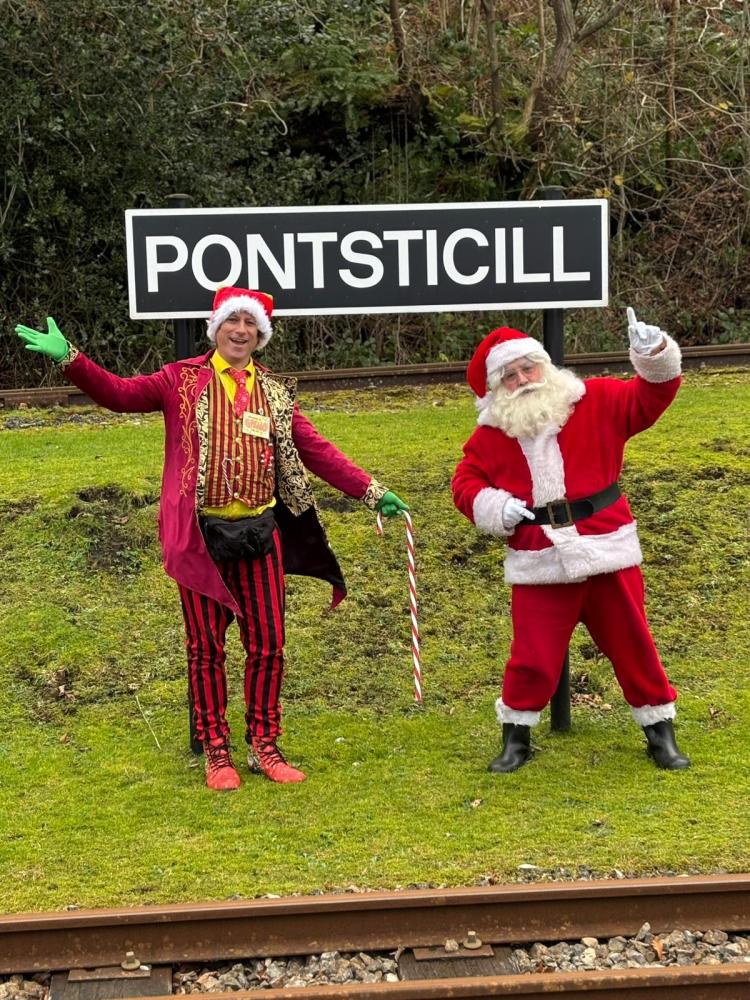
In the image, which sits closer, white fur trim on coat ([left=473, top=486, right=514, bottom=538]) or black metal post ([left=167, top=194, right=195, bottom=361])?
white fur trim on coat ([left=473, top=486, right=514, bottom=538])

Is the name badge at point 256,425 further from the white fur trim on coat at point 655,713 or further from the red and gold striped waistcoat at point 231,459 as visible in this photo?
the white fur trim on coat at point 655,713

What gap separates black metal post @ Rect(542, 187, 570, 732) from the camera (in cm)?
535

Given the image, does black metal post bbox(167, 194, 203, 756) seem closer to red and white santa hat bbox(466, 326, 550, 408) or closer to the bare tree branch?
red and white santa hat bbox(466, 326, 550, 408)

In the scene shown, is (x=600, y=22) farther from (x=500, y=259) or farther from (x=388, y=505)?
(x=388, y=505)

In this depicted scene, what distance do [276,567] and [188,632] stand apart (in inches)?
18.1

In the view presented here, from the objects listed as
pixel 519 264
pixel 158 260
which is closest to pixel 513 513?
pixel 519 264

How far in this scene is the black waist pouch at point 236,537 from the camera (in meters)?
4.75

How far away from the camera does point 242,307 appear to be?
480cm

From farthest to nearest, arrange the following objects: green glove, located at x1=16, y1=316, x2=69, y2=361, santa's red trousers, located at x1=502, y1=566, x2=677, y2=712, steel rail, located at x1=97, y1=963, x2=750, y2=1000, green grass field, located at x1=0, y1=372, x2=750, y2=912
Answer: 1. santa's red trousers, located at x1=502, y1=566, x2=677, y2=712
2. green glove, located at x1=16, y1=316, x2=69, y2=361
3. green grass field, located at x1=0, y1=372, x2=750, y2=912
4. steel rail, located at x1=97, y1=963, x2=750, y2=1000

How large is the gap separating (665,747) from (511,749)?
2.10 ft

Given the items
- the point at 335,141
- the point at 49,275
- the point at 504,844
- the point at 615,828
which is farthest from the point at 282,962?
the point at 335,141

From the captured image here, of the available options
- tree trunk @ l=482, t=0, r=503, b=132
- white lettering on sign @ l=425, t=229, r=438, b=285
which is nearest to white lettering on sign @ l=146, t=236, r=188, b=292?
white lettering on sign @ l=425, t=229, r=438, b=285

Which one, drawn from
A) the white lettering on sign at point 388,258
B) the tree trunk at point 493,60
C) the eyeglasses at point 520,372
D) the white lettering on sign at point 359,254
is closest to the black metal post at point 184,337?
the white lettering on sign at point 388,258

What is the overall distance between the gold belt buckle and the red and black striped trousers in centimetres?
112
